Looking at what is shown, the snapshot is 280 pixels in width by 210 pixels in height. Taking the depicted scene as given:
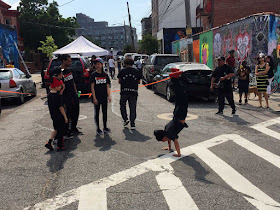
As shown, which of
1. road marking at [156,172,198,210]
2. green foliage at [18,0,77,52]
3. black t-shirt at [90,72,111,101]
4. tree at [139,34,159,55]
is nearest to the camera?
road marking at [156,172,198,210]

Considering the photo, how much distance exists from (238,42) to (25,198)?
14.0 metres

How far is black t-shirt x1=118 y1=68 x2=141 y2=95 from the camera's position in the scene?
745 cm

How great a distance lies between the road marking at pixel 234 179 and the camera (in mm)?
3613

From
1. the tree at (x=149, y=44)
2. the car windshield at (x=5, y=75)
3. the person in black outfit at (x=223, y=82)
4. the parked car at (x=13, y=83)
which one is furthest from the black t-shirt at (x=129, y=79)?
the tree at (x=149, y=44)

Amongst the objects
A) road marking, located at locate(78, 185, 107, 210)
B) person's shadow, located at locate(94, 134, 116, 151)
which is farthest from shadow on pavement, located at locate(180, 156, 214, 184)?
person's shadow, located at locate(94, 134, 116, 151)

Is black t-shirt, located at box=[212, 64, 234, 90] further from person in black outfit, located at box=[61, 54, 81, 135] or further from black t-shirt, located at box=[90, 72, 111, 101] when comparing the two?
person in black outfit, located at box=[61, 54, 81, 135]

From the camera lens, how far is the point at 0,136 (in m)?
7.08

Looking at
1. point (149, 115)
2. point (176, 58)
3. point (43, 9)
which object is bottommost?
point (149, 115)

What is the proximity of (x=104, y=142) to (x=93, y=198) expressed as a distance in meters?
2.59

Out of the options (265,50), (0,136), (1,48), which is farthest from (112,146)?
(1,48)

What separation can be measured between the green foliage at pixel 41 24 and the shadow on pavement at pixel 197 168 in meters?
53.5

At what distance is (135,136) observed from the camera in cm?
672

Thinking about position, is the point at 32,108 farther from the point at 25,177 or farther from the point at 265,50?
the point at 265,50

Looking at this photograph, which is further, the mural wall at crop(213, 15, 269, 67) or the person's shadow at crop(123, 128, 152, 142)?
the mural wall at crop(213, 15, 269, 67)
